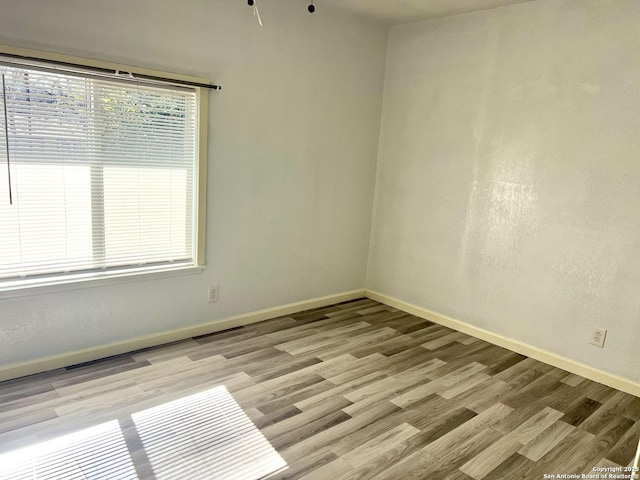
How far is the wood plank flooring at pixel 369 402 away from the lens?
2.12m

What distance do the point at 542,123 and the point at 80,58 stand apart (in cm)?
297

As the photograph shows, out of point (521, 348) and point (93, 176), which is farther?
point (521, 348)

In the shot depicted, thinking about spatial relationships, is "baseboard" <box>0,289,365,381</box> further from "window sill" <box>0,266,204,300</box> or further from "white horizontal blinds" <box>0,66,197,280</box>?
"white horizontal blinds" <box>0,66,197,280</box>

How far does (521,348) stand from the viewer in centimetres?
336

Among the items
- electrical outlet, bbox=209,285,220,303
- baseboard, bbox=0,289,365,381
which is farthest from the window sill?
baseboard, bbox=0,289,365,381

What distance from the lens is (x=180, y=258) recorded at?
319 cm

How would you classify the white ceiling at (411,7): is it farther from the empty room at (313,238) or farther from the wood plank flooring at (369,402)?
the wood plank flooring at (369,402)

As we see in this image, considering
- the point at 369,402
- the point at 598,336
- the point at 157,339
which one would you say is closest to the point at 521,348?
the point at 598,336

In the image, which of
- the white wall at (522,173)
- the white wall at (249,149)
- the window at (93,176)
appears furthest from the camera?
the white wall at (522,173)

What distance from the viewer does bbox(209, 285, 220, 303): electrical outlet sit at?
336 centimetres

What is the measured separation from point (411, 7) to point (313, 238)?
1.98 metres

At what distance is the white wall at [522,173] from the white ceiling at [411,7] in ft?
0.34

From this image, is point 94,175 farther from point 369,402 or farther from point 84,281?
point 369,402

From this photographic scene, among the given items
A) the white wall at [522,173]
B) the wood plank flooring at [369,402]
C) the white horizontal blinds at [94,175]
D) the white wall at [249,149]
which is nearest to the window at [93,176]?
the white horizontal blinds at [94,175]
